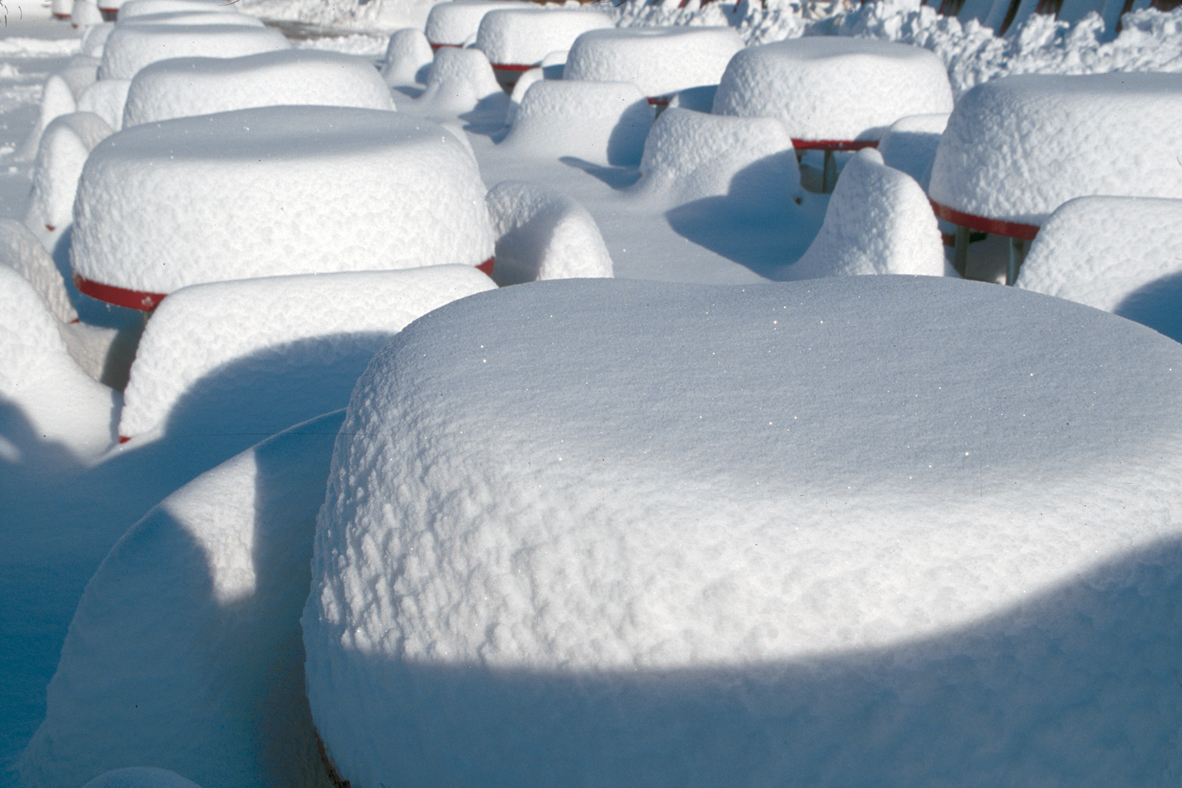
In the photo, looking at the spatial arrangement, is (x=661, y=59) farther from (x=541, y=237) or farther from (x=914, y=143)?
(x=541, y=237)

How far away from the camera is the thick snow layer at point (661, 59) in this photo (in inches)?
290

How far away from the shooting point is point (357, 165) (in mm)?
2998

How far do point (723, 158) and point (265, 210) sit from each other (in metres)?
3.22

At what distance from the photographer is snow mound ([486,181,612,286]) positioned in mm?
3133

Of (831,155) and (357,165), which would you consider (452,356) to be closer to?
(357,165)

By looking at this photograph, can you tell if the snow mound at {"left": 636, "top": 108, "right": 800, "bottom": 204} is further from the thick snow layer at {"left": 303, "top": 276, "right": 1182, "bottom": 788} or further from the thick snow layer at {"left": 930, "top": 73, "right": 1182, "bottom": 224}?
the thick snow layer at {"left": 303, "top": 276, "right": 1182, "bottom": 788}

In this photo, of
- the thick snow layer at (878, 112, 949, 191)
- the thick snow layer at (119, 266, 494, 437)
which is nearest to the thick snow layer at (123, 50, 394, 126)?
the thick snow layer at (119, 266, 494, 437)

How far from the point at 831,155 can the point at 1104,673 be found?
5.21 metres

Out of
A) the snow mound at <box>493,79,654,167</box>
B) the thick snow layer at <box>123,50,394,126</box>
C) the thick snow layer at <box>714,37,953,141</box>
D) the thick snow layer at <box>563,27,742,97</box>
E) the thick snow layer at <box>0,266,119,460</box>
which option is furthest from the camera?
the thick snow layer at <box>563,27,742,97</box>

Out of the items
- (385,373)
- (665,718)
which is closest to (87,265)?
(385,373)

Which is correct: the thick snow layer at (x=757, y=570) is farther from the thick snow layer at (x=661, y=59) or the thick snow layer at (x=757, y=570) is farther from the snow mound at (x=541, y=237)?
the thick snow layer at (x=661, y=59)

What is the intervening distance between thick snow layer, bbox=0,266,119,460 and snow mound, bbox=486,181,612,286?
142 centimetres

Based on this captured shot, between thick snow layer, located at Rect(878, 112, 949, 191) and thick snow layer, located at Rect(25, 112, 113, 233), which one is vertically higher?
thick snow layer, located at Rect(878, 112, 949, 191)

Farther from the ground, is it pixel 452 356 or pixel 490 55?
pixel 452 356
